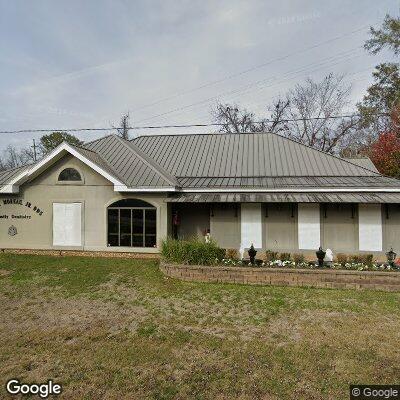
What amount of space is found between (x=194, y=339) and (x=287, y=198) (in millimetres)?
8481

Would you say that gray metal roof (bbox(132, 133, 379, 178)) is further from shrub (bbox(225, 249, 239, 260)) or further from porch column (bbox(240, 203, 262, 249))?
shrub (bbox(225, 249, 239, 260))

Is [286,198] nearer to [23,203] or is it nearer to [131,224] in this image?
[131,224]

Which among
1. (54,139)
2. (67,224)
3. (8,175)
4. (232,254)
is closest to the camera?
(232,254)

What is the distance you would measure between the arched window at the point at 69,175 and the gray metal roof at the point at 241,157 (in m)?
4.61

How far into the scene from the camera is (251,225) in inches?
557

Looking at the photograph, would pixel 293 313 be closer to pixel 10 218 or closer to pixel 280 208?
pixel 280 208

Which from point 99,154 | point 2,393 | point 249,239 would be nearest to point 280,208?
point 249,239

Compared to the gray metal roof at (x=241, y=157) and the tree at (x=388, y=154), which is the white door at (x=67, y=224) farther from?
the tree at (x=388, y=154)

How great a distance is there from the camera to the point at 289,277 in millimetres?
10203

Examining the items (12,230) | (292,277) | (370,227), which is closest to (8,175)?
(12,230)

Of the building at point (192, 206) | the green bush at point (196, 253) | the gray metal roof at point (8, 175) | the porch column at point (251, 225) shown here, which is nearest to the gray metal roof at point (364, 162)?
the building at point (192, 206)

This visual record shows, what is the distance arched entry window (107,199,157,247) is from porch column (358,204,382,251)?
8883 mm

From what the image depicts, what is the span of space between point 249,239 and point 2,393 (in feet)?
35.2
